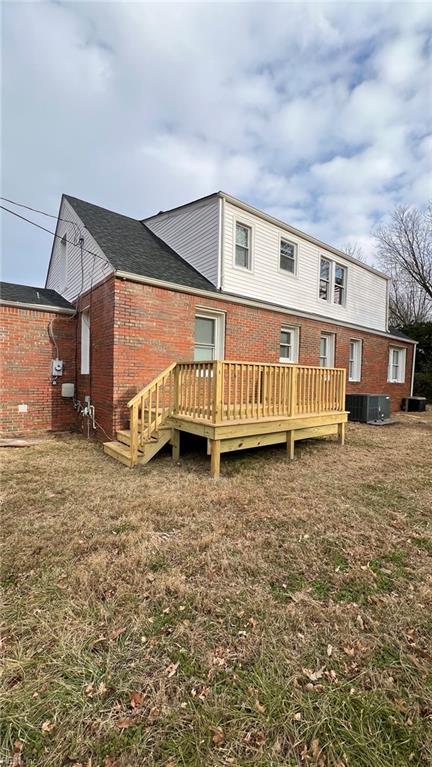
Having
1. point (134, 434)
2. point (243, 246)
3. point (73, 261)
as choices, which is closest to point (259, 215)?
point (243, 246)

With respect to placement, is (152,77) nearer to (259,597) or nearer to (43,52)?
(43,52)

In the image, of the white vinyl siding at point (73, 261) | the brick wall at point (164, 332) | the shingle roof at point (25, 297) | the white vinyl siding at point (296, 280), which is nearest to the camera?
the brick wall at point (164, 332)

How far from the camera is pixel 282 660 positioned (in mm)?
1843

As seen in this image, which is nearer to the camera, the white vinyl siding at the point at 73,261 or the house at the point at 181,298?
the house at the point at 181,298

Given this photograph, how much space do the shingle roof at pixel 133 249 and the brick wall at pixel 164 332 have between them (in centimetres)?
44

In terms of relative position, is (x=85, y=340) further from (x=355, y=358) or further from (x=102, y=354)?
(x=355, y=358)

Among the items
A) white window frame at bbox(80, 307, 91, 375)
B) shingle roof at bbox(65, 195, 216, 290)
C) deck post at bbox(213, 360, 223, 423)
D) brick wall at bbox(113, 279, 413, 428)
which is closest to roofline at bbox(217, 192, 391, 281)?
shingle roof at bbox(65, 195, 216, 290)

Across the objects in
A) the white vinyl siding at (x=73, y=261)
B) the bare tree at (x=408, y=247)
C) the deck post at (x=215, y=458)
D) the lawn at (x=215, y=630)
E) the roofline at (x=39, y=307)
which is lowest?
the lawn at (x=215, y=630)

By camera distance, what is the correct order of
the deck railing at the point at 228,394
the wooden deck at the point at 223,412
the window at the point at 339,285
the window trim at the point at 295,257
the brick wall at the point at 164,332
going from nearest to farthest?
the wooden deck at the point at 223,412 → the deck railing at the point at 228,394 → the brick wall at the point at 164,332 → the window trim at the point at 295,257 → the window at the point at 339,285

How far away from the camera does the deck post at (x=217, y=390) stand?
5.00 meters

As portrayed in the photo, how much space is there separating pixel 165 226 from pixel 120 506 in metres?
8.97

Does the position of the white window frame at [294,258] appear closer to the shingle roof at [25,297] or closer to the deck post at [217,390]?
the shingle roof at [25,297]

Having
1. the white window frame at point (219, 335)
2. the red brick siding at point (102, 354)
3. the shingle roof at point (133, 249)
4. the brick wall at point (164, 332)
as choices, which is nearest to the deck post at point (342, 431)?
the brick wall at point (164, 332)

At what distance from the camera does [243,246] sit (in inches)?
359
